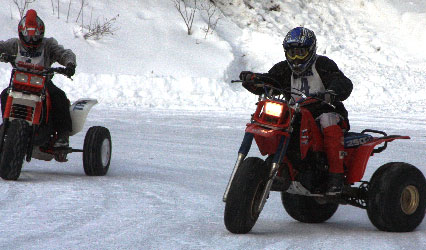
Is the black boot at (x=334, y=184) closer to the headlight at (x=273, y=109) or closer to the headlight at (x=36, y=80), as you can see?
the headlight at (x=273, y=109)

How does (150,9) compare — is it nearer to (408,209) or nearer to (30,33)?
(30,33)

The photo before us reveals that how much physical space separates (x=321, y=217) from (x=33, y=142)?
3.26 metres

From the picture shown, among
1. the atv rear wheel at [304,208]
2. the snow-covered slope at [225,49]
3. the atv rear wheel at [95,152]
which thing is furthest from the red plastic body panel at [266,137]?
the snow-covered slope at [225,49]

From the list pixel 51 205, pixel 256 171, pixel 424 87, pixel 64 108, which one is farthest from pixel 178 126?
pixel 424 87

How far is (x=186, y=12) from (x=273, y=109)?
19219 mm

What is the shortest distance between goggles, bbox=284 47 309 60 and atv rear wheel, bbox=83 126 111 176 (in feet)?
11.0

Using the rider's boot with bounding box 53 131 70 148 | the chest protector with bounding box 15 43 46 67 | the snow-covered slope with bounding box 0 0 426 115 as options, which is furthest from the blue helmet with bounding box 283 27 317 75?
the snow-covered slope with bounding box 0 0 426 115

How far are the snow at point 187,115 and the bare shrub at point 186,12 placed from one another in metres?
0.29

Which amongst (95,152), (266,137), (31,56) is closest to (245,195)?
(266,137)

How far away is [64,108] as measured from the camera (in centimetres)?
869

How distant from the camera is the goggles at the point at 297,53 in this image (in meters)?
6.25

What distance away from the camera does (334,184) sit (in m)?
6.05

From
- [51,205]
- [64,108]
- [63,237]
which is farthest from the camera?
[64,108]

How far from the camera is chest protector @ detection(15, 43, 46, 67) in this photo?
28.4 ft
